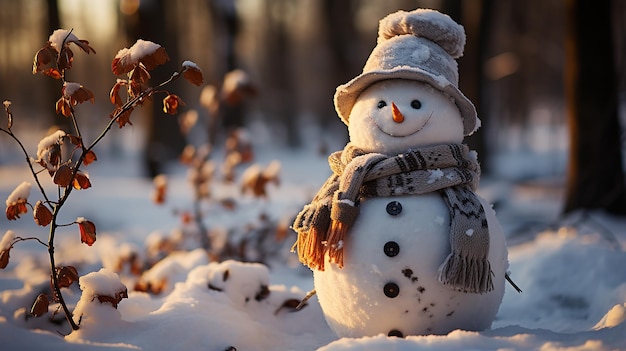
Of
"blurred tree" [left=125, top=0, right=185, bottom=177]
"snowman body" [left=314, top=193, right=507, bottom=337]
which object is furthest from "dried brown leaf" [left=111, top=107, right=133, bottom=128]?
"blurred tree" [left=125, top=0, right=185, bottom=177]

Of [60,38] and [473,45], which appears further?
[473,45]

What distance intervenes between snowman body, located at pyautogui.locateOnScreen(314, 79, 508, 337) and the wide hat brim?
5 centimetres

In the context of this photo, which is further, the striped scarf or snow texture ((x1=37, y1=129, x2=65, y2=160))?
snow texture ((x1=37, y1=129, x2=65, y2=160))

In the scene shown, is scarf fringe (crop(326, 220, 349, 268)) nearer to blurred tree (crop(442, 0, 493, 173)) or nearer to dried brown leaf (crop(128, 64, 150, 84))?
dried brown leaf (crop(128, 64, 150, 84))

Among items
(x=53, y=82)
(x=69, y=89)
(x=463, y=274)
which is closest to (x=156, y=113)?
(x=53, y=82)

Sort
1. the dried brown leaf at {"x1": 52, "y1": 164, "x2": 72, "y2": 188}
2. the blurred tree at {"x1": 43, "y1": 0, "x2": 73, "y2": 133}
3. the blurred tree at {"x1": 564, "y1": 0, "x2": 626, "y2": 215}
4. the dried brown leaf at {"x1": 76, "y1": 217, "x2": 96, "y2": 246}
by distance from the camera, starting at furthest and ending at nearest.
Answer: the blurred tree at {"x1": 43, "y1": 0, "x2": 73, "y2": 133}, the blurred tree at {"x1": 564, "y1": 0, "x2": 626, "y2": 215}, the dried brown leaf at {"x1": 76, "y1": 217, "x2": 96, "y2": 246}, the dried brown leaf at {"x1": 52, "y1": 164, "x2": 72, "y2": 188}

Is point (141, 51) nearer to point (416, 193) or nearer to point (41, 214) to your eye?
point (41, 214)

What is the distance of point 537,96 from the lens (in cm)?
2811

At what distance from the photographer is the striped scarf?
2615 millimetres

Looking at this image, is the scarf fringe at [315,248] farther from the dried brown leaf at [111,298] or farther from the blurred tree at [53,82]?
the blurred tree at [53,82]

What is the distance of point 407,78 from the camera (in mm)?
2838

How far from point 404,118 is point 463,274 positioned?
0.78 m

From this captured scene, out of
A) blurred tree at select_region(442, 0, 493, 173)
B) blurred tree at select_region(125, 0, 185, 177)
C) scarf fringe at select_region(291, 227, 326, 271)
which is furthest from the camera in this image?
blurred tree at select_region(125, 0, 185, 177)

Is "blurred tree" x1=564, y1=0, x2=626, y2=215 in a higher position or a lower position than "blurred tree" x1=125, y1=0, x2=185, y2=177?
lower
